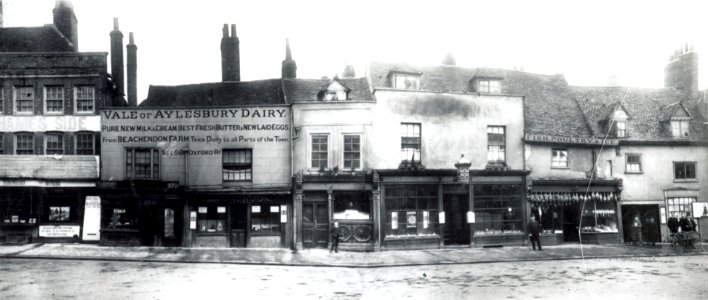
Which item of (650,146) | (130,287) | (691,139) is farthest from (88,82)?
(691,139)

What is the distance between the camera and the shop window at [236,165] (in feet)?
84.3

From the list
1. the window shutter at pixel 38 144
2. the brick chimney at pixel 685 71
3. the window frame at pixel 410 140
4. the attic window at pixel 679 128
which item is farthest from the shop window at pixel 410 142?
the window shutter at pixel 38 144

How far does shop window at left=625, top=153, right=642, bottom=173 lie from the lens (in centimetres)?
2834

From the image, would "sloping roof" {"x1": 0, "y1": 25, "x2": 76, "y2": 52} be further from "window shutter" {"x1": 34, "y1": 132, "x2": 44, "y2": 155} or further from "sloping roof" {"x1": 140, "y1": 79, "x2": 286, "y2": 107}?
"window shutter" {"x1": 34, "y1": 132, "x2": 44, "y2": 155}

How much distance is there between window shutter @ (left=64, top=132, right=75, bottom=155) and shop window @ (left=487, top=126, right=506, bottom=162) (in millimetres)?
20302

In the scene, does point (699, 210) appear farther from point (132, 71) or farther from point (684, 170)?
point (132, 71)

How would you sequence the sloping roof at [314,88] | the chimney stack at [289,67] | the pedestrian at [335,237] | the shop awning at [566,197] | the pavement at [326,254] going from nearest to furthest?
the pavement at [326,254] → the pedestrian at [335,237] → the shop awning at [566,197] → the sloping roof at [314,88] → the chimney stack at [289,67]

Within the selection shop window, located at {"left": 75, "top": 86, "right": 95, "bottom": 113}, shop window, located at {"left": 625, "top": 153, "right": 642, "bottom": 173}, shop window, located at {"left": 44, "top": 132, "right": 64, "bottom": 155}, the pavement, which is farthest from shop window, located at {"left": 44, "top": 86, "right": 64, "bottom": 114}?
shop window, located at {"left": 625, "top": 153, "right": 642, "bottom": 173}

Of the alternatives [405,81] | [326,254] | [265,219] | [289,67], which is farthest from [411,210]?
[289,67]

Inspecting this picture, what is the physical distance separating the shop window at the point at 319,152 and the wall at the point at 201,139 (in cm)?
130

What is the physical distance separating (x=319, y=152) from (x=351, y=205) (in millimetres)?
2851

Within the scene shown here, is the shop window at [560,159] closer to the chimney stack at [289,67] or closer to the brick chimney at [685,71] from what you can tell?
the brick chimney at [685,71]

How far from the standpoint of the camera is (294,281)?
15.9 m

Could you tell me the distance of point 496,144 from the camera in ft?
86.9
